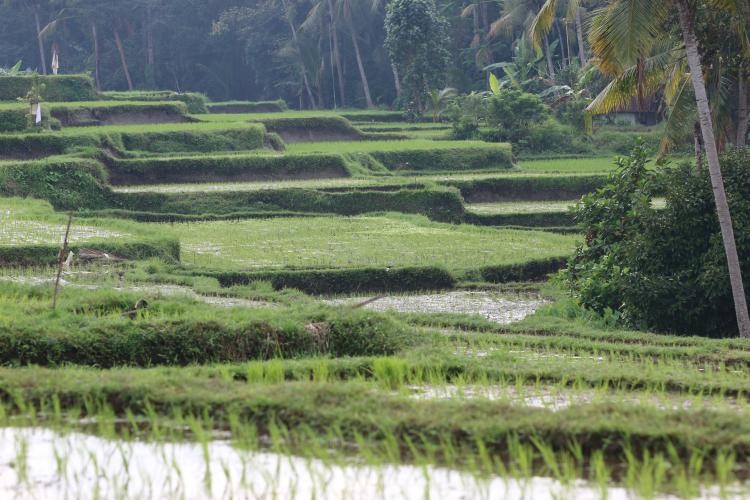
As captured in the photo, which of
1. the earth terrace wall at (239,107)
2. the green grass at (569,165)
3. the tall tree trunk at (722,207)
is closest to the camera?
the tall tree trunk at (722,207)

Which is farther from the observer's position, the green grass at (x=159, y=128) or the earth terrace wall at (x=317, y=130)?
the earth terrace wall at (x=317, y=130)

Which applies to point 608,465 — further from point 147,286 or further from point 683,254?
point 147,286

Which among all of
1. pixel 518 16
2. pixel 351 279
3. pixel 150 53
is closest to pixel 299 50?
pixel 150 53

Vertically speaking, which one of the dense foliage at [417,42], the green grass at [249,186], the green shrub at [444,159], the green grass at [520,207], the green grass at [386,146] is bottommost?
the green grass at [520,207]

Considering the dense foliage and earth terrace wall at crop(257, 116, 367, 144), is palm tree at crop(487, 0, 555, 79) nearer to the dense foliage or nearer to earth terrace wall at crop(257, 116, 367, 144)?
the dense foliage

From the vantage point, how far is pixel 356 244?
13414mm

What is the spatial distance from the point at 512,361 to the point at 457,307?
3.92 metres

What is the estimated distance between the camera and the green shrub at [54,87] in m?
26.8

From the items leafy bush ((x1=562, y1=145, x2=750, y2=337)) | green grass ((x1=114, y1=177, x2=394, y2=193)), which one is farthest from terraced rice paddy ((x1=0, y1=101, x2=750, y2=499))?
green grass ((x1=114, y1=177, x2=394, y2=193))

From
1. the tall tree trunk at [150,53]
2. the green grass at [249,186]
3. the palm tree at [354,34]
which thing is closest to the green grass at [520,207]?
the green grass at [249,186]

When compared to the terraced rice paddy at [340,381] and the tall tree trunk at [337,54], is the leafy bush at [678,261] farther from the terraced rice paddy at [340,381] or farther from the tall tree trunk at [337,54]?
the tall tree trunk at [337,54]

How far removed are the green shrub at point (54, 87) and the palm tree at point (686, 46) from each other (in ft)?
67.4

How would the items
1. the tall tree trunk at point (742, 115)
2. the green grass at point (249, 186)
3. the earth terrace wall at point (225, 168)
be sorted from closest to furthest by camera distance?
the tall tree trunk at point (742, 115) → the green grass at point (249, 186) → the earth terrace wall at point (225, 168)

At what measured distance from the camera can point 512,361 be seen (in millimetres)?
6129
